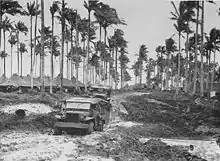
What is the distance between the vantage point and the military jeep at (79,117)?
17547mm

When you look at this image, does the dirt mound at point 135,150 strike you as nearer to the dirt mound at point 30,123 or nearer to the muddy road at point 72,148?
the muddy road at point 72,148

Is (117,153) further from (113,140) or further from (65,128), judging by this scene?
(65,128)

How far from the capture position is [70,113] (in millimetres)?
17844

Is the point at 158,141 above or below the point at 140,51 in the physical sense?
below

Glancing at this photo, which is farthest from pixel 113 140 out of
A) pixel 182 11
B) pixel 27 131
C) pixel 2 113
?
pixel 182 11

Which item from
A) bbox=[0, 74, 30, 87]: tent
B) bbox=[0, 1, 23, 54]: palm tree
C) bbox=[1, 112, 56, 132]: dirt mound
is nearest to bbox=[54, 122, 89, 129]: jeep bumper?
bbox=[1, 112, 56, 132]: dirt mound

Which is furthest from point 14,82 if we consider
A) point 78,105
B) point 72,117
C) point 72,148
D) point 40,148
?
point 72,148

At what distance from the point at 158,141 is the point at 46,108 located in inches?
505

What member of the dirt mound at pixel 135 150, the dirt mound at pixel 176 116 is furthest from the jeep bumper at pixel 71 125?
the dirt mound at pixel 176 116

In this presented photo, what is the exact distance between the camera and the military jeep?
17.5 m

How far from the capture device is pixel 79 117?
1783 centimetres

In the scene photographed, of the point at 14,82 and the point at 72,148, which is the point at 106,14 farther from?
the point at 72,148

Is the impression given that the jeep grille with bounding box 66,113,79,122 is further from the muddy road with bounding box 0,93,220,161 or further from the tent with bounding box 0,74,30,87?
the tent with bounding box 0,74,30,87

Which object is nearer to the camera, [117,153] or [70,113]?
[117,153]
